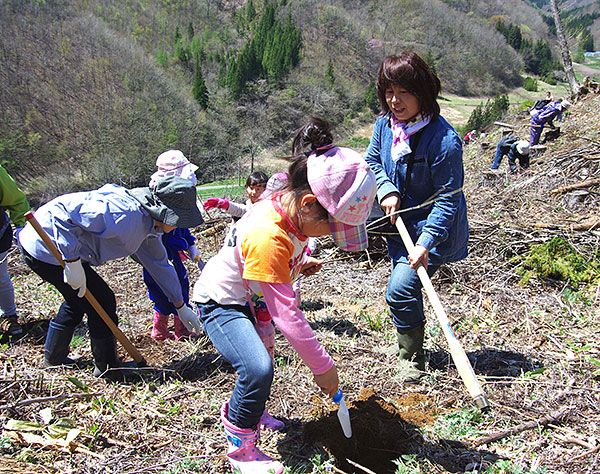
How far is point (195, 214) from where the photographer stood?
110 inches

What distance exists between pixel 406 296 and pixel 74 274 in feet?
6.45

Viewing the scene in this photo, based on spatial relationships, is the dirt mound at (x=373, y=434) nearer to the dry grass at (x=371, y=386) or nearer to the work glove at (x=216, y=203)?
the dry grass at (x=371, y=386)

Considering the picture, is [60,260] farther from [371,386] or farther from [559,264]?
[559,264]

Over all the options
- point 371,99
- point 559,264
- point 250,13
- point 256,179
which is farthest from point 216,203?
point 250,13

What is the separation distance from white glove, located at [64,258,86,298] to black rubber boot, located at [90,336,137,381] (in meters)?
0.48

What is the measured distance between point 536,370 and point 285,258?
6.37 feet

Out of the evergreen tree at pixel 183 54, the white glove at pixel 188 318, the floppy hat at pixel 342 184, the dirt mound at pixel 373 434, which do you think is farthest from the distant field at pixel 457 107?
the floppy hat at pixel 342 184

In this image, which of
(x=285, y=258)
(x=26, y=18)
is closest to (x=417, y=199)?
(x=285, y=258)

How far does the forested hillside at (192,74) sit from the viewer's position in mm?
33688

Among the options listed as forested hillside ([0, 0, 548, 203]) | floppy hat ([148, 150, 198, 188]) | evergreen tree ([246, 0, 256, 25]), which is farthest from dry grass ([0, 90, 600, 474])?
evergreen tree ([246, 0, 256, 25])

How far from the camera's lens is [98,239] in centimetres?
268

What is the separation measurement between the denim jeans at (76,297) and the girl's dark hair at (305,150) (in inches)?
67.0

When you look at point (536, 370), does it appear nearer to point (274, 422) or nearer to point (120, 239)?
point (274, 422)

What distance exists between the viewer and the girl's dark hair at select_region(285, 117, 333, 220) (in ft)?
5.74
